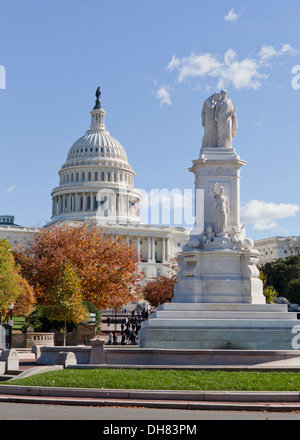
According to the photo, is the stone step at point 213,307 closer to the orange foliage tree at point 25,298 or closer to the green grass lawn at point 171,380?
the green grass lawn at point 171,380

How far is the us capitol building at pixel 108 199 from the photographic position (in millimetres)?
162875

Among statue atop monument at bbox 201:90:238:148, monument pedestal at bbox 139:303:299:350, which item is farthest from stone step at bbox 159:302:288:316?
statue atop monument at bbox 201:90:238:148

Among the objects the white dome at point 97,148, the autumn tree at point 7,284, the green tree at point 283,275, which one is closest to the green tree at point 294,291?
the green tree at point 283,275

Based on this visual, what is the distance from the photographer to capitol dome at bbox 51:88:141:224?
541ft

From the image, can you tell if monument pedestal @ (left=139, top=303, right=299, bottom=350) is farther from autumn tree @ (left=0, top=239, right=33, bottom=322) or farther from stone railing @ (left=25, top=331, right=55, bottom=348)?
autumn tree @ (left=0, top=239, right=33, bottom=322)

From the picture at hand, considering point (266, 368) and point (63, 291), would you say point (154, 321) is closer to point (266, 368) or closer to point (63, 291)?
point (266, 368)

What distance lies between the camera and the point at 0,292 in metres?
52.6

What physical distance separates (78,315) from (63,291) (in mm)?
1702

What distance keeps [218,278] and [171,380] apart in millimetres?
8440

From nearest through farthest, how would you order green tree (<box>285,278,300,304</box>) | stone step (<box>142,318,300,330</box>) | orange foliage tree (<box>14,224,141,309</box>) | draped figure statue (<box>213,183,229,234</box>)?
stone step (<box>142,318,300,330</box>), draped figure statue (<box>213,183,229,234</box>), orange foliage tree (<box>14,224,141,309</box>), green tree (<box>285,278,300,304</box>)

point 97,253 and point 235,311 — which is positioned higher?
point 97,253

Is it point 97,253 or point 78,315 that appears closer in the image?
point 78,315
